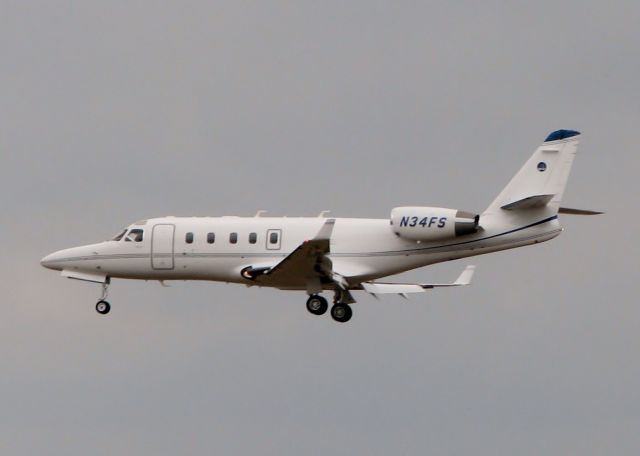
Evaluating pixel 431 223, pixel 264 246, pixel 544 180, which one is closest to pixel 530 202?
pixel 544 180

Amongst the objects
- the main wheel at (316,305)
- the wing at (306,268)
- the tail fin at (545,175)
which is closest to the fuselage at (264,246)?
the wing at (306,268)

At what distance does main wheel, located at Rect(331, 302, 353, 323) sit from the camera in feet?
232

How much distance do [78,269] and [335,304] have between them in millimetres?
9230

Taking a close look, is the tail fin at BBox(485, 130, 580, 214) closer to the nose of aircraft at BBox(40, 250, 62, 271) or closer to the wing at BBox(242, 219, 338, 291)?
the wing at BBox(242, 219, 338, 291)

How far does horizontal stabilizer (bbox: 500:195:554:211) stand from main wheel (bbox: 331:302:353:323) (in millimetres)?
6360

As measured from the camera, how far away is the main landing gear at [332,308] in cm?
7006

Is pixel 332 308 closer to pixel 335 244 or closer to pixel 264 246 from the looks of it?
pixel 335 244

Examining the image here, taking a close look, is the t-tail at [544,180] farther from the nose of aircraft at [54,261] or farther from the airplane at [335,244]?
the nose of aircraft at [54,261]

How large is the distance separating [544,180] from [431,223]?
3.85 meters

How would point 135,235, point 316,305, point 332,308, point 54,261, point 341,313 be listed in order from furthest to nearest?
point 54,261 → point 135,235 → point 332,308 → point 341,313 → point 316,305

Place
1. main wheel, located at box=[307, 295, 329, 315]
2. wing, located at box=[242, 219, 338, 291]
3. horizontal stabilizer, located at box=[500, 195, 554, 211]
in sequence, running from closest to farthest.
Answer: wing, located at box=[242, 219, 338, 291]
horizontal stabilizer, located at box=[500, 195, 554, 211]
main wheel, located at box=[307, 295, 329, 315]

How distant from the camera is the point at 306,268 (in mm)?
68812

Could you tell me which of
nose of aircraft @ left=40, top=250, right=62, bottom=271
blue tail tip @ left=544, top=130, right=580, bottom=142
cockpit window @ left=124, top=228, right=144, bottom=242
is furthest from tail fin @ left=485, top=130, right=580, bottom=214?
nose of aircraft @ left=40, top=250, right=62, bottom=271

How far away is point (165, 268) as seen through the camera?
72.1m
